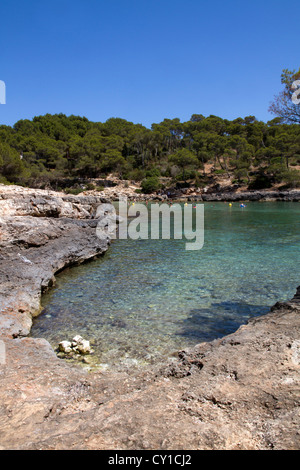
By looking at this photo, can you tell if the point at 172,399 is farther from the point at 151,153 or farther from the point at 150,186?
the point at 151,153

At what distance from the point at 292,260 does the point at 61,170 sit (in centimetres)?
6286

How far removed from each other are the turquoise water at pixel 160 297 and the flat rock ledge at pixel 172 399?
1431 millimetres

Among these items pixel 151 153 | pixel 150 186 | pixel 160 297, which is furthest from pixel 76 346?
pixel 151 153

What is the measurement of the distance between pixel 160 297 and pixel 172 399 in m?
5.55

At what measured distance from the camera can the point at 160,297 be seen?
27.7ft

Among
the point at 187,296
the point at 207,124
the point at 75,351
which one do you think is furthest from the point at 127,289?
the point at 207,124

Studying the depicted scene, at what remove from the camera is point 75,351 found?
5555 millimetres

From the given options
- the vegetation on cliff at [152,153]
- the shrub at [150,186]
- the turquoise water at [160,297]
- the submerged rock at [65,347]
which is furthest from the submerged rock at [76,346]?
the shrub at [150,186]

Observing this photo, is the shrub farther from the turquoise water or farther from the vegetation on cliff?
the turquoise water

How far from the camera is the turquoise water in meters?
6.15

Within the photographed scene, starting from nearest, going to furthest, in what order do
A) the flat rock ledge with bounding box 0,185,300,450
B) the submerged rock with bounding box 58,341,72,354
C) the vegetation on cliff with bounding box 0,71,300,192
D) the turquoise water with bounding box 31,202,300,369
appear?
the flat rock ledge with bounding box 0,185,300,450 < the submerged rock with bounding box 58,341,72,354 < the turquoise water with bounding box 31,202,300,369 < the vegetation on cliff with bounding box 0,71,300,192

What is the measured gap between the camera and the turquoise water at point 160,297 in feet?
20.2

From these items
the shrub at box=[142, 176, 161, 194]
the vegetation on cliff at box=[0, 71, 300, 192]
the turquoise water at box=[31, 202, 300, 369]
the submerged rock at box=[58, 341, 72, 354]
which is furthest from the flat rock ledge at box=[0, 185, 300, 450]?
the shrub at box=[142, 176, 161, 194]

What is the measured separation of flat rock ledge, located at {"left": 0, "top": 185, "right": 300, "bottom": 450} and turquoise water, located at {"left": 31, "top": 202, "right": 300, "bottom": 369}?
143cm
